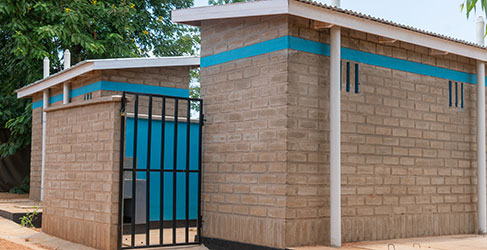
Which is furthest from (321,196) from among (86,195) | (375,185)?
(86,195)

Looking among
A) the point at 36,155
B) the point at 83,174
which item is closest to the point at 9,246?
the point at 83,174

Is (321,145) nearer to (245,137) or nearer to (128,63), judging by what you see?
(245,137)

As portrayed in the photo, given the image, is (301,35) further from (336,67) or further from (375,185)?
(375,185)

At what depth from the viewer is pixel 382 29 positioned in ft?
28.3

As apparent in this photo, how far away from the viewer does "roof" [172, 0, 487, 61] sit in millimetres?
7800

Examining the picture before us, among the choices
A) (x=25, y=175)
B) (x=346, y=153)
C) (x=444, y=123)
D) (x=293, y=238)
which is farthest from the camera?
(x=25, y=175)

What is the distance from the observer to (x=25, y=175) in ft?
69.3

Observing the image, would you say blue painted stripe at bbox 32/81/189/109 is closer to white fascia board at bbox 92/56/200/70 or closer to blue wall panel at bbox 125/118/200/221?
white fascia board at bbox 92/56/200/70

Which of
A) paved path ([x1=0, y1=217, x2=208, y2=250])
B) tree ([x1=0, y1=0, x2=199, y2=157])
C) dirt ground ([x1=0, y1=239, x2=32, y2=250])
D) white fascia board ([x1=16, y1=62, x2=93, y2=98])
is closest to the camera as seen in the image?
dirt ground ([x1=0, y1=239, x2=32, y2=250])

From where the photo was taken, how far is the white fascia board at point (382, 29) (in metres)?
7.81

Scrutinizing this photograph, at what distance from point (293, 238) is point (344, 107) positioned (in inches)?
79.9

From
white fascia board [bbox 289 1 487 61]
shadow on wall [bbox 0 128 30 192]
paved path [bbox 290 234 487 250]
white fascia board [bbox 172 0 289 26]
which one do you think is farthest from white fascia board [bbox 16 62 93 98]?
paved path [bbox 290 234 487 250]

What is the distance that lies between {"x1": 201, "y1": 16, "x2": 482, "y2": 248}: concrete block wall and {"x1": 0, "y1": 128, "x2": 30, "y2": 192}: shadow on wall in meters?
13.9

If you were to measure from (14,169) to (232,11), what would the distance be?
15.2 m
